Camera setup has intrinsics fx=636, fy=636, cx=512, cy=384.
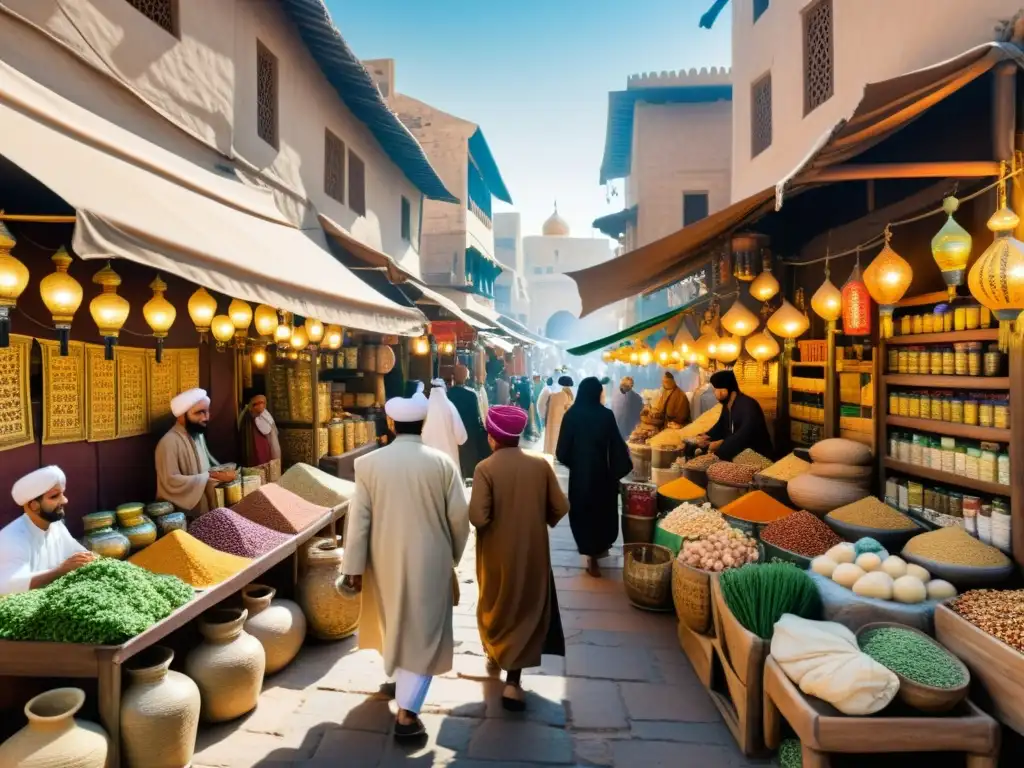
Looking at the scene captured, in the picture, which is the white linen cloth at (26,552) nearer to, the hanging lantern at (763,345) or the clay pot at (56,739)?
the clay pot at (56,739)

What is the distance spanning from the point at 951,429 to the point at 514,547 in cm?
285

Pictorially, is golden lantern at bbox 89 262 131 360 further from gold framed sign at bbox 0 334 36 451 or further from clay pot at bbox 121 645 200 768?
clay pot at bbox 121 645 200 768

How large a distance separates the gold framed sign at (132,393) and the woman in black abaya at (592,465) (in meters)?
3.44

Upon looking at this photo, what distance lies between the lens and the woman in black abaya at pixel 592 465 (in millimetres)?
5926

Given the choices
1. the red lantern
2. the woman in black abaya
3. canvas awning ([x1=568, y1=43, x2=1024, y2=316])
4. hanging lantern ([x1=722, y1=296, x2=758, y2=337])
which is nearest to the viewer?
canvas awning ([x1=568, y1=43, x2=1024, y2=316])

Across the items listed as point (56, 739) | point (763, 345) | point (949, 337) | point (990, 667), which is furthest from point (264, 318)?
point (990, 667)

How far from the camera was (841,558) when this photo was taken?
11.8 feet

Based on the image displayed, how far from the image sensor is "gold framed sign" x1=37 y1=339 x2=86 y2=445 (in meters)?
3.90

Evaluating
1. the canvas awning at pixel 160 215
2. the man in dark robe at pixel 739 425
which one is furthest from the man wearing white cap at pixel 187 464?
the man in dark robe at pixel 739 425

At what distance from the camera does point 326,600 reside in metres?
4.28

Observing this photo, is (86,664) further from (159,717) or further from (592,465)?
(592,465)

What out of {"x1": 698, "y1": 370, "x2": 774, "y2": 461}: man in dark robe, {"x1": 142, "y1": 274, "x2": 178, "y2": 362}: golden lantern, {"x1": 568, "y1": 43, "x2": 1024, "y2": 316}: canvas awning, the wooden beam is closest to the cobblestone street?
{"x1": 142, "y1": 274, "x2": 178, "y2": 362}: golden lantern

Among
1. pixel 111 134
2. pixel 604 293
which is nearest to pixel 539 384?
pixel 604 293

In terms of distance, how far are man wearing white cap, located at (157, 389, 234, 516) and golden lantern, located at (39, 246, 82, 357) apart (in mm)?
1464
